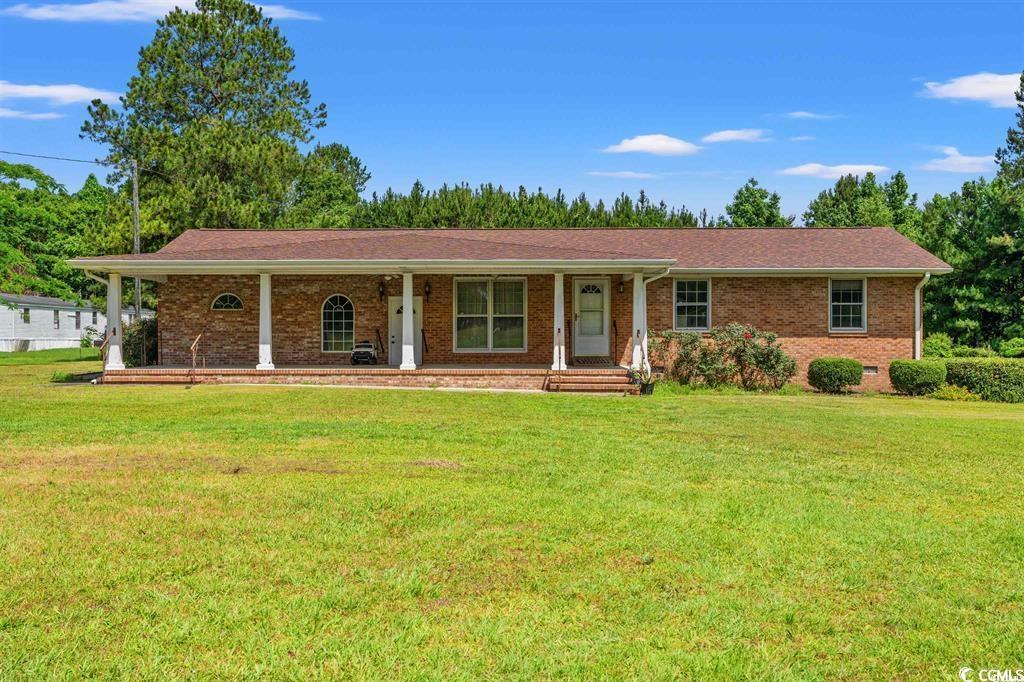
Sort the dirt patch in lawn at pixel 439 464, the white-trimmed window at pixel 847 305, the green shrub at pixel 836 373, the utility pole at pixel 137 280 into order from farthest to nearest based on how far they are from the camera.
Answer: the utility pole at pixel 137 280, the white-trimmed window at pixel 847 305, the green shrub at pixel 836 373, the dirt patch in lawn at pixel 439 464

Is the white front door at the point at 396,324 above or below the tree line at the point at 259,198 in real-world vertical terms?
below

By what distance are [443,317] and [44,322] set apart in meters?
34.4

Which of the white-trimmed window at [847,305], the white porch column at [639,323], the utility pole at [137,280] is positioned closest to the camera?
the white porch column at [639,323]

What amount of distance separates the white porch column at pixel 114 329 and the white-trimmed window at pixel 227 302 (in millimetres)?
2240

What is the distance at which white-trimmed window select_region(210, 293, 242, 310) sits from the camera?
21.5 meters

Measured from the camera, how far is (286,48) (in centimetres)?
4091

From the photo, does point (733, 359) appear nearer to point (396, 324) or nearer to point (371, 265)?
point (396, 324)

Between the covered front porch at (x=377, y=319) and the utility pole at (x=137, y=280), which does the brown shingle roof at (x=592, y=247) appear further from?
the utility pole at (x=137, y=280)

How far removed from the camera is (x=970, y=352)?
23.8 m

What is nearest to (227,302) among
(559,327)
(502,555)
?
(559,327)

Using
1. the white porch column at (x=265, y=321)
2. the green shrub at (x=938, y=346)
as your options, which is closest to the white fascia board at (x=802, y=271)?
the green shrub at (x=938, y=346)

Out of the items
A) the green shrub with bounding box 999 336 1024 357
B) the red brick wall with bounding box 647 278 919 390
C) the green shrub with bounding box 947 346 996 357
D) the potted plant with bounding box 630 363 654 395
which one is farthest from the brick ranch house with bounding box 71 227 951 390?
the green shrub with bounding box 999 336 1024 357

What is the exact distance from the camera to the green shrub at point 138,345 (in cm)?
2273

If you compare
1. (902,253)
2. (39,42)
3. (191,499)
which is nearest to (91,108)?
(39,42)
